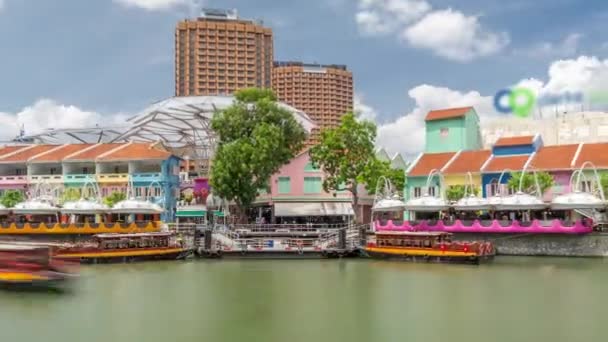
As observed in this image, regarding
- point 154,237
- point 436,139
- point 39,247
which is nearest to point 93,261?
point 154,237

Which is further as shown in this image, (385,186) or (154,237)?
(385,186)

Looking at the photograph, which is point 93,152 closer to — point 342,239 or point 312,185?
A: point 312,185

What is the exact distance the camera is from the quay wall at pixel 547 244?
38031mm

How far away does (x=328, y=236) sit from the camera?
43.1 m

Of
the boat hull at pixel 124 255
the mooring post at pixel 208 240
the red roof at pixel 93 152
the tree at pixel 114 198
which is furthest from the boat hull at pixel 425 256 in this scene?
the red roof at pixel 93 152

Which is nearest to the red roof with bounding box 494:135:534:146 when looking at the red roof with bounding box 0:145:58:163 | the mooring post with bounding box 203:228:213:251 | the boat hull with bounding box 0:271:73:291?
the mooring post with bounding box 203:228:213:251

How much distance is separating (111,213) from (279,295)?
23565 millimetres

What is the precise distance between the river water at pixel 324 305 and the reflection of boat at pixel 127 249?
2621 millimetres

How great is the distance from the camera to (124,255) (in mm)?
38656

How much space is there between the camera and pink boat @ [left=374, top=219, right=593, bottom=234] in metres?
37.7

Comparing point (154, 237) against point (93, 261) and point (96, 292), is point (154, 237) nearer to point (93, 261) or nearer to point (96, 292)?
point (93, 261)

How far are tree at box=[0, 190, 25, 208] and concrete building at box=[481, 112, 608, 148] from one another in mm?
46650

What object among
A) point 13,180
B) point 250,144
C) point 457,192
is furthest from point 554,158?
point 13,180

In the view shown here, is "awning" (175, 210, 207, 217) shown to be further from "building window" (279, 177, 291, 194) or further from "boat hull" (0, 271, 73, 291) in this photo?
"boat hull" (0, 271, 73, 291)
